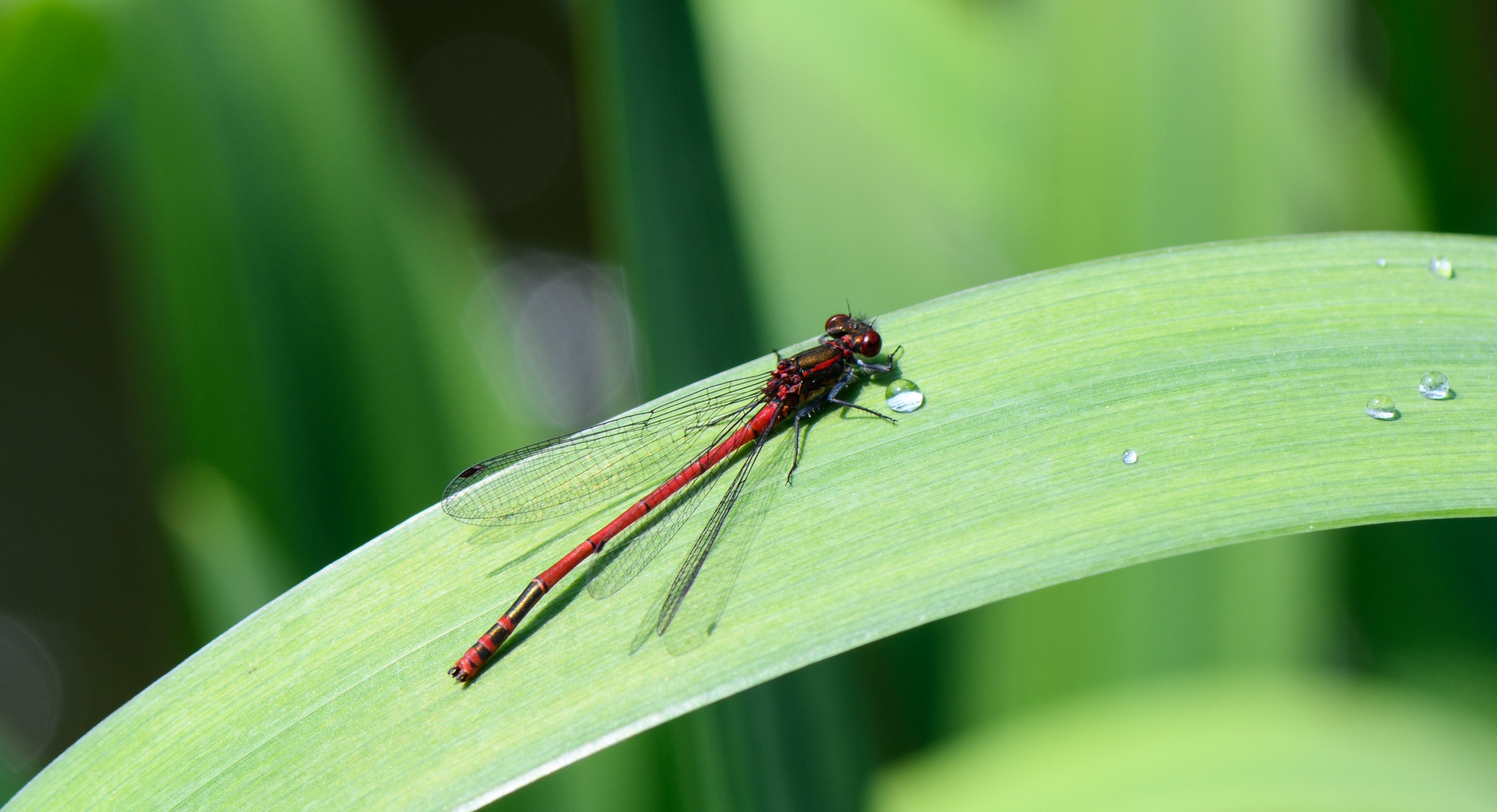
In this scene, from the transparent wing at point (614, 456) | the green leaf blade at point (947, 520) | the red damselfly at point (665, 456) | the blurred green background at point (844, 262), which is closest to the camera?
the green leaf blade at point (947, 520)

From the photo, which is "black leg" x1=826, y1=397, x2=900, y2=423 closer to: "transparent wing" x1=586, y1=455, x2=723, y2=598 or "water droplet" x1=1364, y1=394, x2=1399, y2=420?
"transparent wing" x1=586, y1=455, x2=723, y2=598

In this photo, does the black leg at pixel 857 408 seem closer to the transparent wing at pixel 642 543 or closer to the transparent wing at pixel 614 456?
the transparent wing at pixel 614 456

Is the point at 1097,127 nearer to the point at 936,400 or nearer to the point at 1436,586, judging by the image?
the point at 936,400

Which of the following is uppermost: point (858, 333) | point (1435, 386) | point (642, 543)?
point (858, 333)

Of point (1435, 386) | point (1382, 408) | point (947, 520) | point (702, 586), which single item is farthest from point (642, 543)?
point (1435, 386)

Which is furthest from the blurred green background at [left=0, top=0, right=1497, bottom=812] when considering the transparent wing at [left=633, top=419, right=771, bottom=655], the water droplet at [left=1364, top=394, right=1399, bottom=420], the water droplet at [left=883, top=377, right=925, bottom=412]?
the water droplet at [left=1364, top=394, right=1399, bottom=420]

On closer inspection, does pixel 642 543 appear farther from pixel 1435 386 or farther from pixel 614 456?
pixel 1435 386

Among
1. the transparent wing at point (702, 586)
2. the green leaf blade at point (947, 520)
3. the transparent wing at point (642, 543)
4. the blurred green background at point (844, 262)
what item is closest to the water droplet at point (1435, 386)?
the green leaf blade at point (947, 520)
